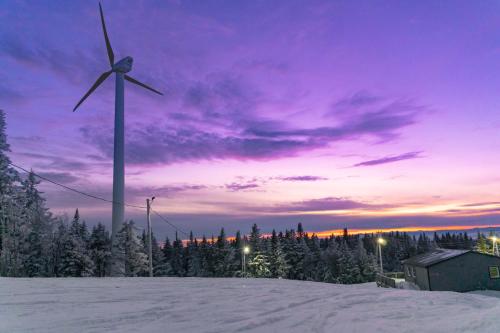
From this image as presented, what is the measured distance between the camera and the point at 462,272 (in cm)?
3691

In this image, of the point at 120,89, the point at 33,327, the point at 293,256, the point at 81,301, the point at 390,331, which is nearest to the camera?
the point at 33,327

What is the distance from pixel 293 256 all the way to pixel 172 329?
276 feet

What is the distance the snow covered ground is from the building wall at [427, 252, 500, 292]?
26313 millimetres

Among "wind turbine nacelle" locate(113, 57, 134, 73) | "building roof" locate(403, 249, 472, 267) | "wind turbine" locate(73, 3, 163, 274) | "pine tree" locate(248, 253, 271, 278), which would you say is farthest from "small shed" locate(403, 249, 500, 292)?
"wind turbine nacelle" locate(113, 57, 134, 73)

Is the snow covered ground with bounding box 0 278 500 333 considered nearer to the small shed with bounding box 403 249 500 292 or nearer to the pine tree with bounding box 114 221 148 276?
the small shed with bounding box 403 249 500 292

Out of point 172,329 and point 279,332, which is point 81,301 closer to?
point 172,329

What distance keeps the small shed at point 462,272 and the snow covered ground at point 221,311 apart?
86.1ft

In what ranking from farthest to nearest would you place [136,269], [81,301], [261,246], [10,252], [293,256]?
[293,256] < [261,246] < [136,269] < [10,252] < [81,301]

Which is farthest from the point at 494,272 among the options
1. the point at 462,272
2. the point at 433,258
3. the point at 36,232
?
the point at 36,232

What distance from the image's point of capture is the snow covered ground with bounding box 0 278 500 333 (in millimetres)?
7688

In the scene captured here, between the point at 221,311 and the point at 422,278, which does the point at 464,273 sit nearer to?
the point at 422,278

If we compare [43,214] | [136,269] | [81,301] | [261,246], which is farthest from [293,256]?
[81,301]

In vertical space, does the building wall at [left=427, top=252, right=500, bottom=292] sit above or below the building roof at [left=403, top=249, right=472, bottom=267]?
below

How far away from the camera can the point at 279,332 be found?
7.45 m
